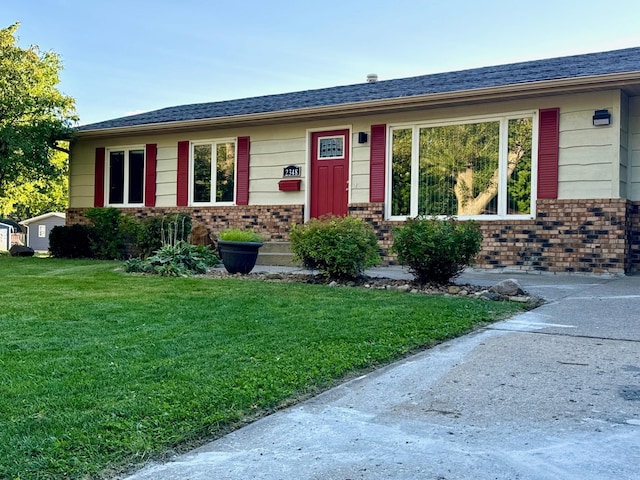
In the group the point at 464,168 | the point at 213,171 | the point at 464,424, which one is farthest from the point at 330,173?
the point at 464,424

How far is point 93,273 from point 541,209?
7.02 metres

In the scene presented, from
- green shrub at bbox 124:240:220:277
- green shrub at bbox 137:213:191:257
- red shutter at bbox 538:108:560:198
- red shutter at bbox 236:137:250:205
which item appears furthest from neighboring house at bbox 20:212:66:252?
red shutter at bbox 538:108:560:198

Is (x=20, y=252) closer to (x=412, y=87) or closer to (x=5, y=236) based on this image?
(x=412, y=87)

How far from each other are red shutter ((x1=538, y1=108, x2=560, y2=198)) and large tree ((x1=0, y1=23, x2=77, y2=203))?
1042cm

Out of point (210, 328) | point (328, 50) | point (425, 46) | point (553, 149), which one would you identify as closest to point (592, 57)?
point (553, 149)

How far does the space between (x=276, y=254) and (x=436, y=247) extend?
4876mm

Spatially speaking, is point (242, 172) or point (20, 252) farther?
point (20, 252)

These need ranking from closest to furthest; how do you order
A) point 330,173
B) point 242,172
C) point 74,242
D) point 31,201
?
1. point 330,173
2. point 242,172
3. point 74,242
4. point 31,201

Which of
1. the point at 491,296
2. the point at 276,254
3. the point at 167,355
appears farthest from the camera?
the point at 276,254

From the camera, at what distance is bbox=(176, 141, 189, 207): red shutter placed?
13195 mm

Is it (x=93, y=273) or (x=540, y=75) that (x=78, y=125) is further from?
(x=540, y=75)

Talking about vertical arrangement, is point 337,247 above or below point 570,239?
below

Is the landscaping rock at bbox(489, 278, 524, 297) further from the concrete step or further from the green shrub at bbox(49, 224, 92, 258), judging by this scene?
the green shrub at bbox(49, 224, 92, 258)

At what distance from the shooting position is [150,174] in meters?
13.7
